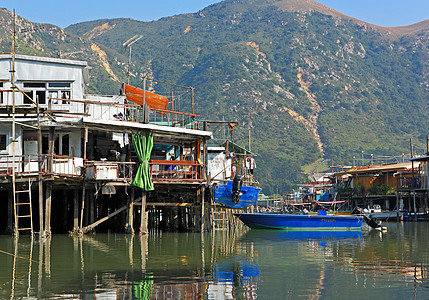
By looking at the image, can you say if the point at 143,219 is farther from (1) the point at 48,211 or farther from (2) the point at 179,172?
(1) the point at 48,211

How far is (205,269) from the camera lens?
1752 cm

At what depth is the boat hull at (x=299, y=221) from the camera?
35781 millimetres

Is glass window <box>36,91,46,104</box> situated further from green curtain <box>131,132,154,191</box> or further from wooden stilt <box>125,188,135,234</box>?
wooden stilt <box>125,188,135,234</box>

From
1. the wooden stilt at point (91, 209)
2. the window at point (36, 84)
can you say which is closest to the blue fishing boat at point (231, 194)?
the wooden stilt at point (91, 209)

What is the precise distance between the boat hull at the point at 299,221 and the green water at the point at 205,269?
8.21m

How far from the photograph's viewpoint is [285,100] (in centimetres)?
13200

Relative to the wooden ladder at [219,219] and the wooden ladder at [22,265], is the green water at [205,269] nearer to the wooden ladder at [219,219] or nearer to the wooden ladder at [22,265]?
the wooden ladder at [22,265]

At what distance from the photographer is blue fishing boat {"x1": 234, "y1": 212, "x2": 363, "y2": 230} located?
35781 millimetres

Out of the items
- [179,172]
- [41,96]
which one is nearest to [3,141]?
[41,96]

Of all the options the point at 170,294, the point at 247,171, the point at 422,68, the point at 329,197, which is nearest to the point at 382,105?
the point at 422,68

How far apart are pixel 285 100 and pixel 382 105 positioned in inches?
949

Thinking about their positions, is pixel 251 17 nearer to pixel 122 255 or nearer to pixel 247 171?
pixel 247 171

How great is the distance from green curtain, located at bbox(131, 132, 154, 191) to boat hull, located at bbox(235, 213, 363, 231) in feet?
28.9

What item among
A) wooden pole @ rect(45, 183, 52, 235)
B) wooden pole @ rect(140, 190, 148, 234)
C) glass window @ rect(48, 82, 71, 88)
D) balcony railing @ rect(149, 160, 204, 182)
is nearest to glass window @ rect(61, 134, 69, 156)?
wooden pole @ rect(45, 183, 52, 235)
